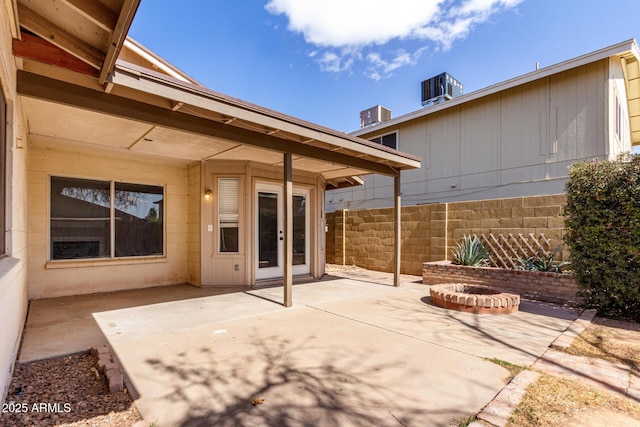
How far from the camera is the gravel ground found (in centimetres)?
217

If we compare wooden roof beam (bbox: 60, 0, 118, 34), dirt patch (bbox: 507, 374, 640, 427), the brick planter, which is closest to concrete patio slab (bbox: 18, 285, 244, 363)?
wooden roof beam (bbox: 60, 0, 118, 34)

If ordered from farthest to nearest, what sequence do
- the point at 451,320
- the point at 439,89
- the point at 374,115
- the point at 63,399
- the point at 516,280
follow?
the point at 374,115 → the point at 439,89 → the point at 516,280 → the point at 451,320 → the point at 63,399

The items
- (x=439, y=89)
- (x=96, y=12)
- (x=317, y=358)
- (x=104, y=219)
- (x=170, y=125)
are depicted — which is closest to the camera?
(x=96, y=12)

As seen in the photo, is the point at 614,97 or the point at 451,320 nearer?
the point at 451,320

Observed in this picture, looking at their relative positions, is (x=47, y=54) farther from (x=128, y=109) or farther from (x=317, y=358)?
(x=317, y=358)

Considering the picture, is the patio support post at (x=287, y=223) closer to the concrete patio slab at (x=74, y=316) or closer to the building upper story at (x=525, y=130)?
the concrete patio slab at (x=74, y=316)

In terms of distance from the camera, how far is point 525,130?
9.09 metres

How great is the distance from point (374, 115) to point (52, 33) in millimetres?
12003

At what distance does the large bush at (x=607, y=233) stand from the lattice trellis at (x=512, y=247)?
56.8 inches

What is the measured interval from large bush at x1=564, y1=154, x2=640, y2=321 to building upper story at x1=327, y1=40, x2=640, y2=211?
3.96 m

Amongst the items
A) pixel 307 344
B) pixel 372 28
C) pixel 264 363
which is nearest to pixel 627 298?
pixel 307 344

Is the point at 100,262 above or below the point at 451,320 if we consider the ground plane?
above

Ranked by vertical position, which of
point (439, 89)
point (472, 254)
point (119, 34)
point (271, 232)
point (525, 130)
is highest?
point (439, 89)

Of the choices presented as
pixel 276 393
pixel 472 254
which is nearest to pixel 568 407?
pixel 276 393
